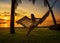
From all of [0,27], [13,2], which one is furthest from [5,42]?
[0,27]

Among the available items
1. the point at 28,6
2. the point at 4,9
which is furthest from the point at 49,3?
the point at 4,9

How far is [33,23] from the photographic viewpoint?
10094 millimetres

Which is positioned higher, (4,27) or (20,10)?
(20,10)

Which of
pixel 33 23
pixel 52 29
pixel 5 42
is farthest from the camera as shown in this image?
pixel 52 29

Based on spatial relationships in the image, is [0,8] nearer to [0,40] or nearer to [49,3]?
[49,3]

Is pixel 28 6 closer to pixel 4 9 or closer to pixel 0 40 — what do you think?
pixel 4 9

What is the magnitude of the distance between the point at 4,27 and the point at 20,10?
49.1 inches

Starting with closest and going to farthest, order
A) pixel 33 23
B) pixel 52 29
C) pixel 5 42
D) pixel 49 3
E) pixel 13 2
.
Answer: pixel 5 42
pixel 33 23
pixel 13 2
pixel 52 29
pixel 49 3

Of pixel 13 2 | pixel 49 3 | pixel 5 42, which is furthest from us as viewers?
pixel 49 3

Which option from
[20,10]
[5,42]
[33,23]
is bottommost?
[5,42]

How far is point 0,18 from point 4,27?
21.1 inches

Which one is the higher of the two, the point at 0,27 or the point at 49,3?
the point at 49,3

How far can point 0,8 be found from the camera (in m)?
13.0

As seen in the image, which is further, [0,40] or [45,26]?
[45,26]
